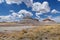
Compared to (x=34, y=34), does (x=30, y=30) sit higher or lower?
higher

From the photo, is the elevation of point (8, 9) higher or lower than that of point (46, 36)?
higher

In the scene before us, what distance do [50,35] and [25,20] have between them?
2.13 m

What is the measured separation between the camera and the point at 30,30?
15.2 m

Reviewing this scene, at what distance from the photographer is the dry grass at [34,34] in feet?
47.4

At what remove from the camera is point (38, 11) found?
15562 mm

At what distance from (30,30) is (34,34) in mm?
559

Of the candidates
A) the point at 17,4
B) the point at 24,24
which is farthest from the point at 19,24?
the point at 17,4

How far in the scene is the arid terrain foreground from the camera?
47.6 feet

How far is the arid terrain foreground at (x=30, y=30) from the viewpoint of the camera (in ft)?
47.6

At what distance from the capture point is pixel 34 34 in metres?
14.8

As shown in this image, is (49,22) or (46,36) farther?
(49,22)

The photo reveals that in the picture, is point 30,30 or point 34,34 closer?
point 34,34

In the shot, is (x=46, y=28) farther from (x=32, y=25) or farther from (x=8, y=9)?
(x=8, y=9)

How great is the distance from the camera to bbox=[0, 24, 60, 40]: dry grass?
1445cm
